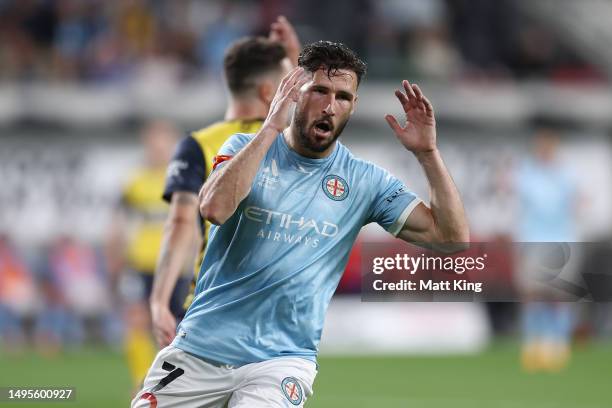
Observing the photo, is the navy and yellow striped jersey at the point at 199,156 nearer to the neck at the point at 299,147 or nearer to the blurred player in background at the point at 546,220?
the neck at the point at 299,147

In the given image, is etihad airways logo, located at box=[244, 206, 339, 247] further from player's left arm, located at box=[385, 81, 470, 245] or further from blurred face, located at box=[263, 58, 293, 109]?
blurred face, located at box=[263, 58, 293, 109]

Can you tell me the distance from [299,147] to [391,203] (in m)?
0.47

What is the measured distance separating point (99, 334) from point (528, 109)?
780 centimetres

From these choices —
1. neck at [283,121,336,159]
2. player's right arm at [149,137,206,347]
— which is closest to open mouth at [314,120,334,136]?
neck at [283,121,336,159]

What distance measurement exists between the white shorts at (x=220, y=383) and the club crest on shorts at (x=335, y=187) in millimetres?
721

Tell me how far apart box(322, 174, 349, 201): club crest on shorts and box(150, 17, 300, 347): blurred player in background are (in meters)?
1.40

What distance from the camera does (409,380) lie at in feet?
42.0

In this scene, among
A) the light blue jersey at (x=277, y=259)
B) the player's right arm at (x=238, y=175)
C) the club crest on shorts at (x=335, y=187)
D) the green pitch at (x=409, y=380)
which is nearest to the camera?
the player's right arm at (x=238, y=175)

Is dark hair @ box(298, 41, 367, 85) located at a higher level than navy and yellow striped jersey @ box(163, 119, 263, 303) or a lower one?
lower

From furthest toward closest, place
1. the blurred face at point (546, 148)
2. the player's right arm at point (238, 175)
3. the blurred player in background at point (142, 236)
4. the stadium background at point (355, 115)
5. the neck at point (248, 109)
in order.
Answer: the stadium background at point (355, 115), the blurred face at point (546, 148), the blurred player in background at point (142, 236), the neck at point (248, 109), the player's right arm at point (238, 175)

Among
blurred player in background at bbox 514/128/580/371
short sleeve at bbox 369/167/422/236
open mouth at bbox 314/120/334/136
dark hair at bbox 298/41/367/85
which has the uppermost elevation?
blurred player in background at bbox 514/128/580/371

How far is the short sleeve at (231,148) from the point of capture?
16.4 feet

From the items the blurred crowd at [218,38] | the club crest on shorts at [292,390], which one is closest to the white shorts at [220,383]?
the club crest on shorts at [292,390]

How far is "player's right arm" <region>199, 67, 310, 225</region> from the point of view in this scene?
15.7ft
